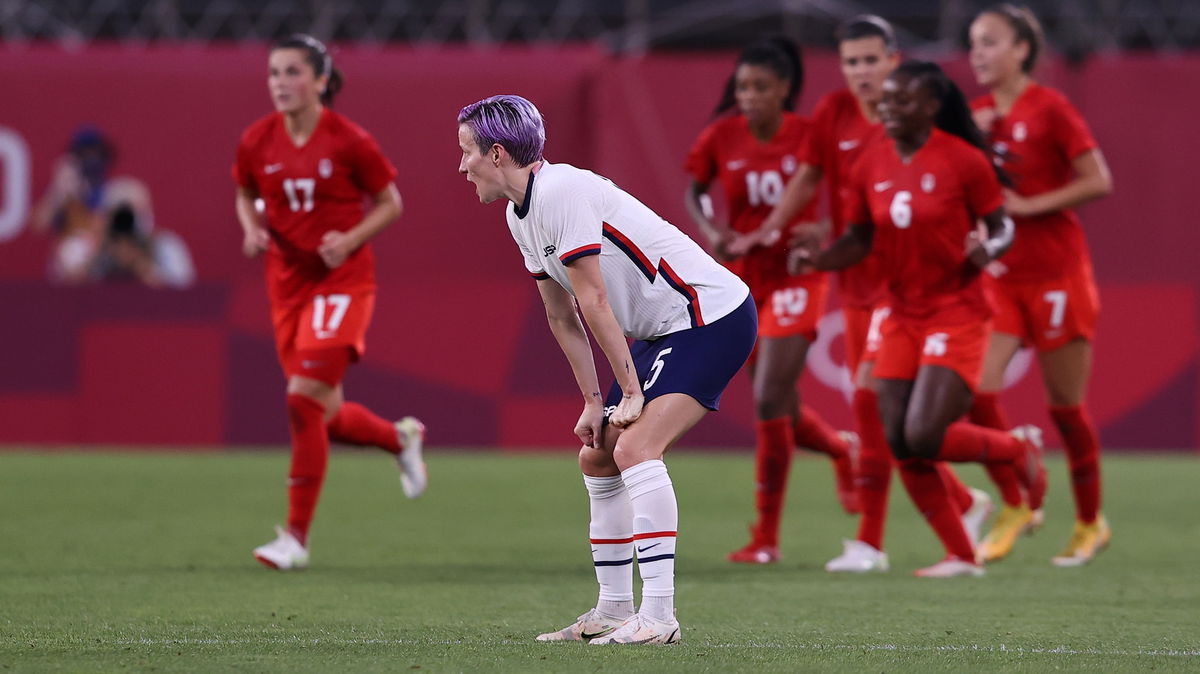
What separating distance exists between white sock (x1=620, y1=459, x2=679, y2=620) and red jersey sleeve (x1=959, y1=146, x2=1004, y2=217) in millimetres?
2707

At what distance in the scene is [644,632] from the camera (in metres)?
5.36

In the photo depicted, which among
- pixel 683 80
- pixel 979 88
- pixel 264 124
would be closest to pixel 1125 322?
pixel 979 88

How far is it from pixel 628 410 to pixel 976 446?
2784mm

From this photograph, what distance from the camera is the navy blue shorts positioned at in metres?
5.47

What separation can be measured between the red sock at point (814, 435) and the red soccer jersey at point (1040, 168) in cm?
125

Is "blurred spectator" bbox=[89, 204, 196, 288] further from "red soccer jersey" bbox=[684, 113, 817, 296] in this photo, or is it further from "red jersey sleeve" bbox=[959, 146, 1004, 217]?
"red jersey sleeve" bbox=[959, 146, 1004, 217]

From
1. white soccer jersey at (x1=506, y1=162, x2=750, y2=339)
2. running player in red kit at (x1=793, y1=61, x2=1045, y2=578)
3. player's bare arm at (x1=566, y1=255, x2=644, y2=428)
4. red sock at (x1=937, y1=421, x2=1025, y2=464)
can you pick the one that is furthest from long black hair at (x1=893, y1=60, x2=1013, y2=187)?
player's bare arm at (x1=566, y1=255, x2=644, y2=428)

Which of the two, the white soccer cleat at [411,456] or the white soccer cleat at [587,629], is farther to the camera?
the white soccer cleat at [411,456]

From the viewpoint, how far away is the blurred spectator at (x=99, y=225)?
14078 mm

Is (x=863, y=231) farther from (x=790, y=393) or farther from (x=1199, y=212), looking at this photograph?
(x=1199, y=212)

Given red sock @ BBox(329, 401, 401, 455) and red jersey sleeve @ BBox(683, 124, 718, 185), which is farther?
red jersey sleeve @ BBox(683, 124, 718, 185)

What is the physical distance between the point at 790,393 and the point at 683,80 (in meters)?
6.07

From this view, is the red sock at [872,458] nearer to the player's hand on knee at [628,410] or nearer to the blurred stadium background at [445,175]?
the player's hand on knee at [628,410]

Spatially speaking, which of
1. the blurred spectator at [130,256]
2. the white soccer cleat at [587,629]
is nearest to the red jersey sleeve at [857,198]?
the white soccer cleat at [587,629]
